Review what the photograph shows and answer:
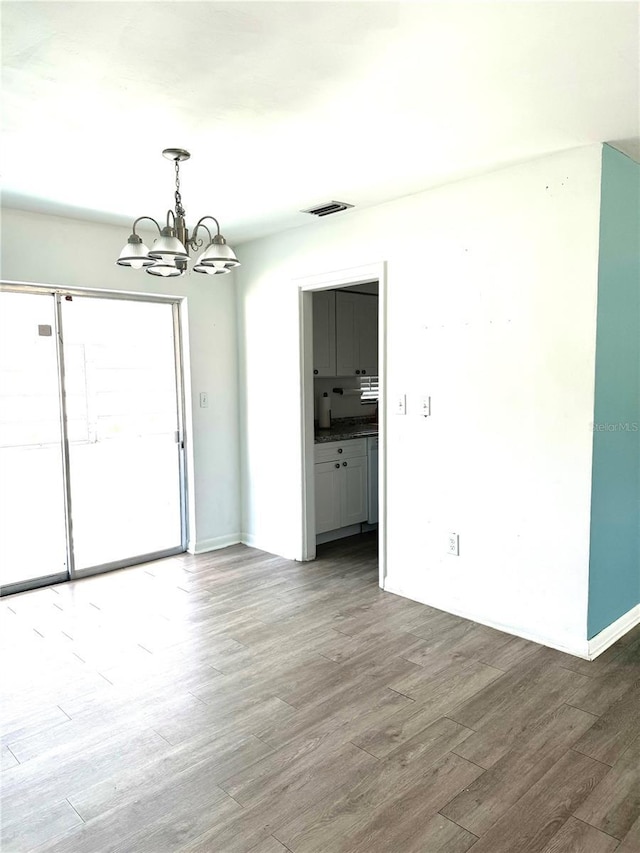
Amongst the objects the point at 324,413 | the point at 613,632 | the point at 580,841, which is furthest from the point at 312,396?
the point at 580,841

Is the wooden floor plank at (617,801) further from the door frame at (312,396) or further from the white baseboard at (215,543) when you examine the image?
the white baseboard at (215,543)

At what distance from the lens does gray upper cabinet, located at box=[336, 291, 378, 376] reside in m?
5.64

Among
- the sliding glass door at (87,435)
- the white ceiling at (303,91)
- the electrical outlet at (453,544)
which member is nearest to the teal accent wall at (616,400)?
the white ceiling at (303,91)

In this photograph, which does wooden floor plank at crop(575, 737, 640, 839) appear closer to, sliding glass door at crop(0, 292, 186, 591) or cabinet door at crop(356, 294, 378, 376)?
sliding glass door at crop(0, 292, 186, 591)

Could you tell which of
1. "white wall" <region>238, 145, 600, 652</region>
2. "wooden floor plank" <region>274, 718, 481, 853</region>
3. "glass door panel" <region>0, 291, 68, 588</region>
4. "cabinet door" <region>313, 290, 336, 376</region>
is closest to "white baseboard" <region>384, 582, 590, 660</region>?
"white wall" <region>238, 145, 600, 652</region>

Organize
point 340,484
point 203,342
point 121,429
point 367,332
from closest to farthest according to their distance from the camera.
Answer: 1. point 121,429
2. point 203,342
3. point 340,484
4. point 367,332

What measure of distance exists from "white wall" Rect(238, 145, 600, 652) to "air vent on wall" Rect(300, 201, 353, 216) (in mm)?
133

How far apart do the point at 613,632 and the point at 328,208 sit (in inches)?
121

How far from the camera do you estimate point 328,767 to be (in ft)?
7.36

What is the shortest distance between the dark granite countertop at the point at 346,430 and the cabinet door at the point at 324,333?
21.7 inches

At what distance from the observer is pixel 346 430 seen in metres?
5.58

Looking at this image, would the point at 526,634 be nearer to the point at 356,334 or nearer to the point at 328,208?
the point at 328,208

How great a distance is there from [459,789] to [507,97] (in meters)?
2.65

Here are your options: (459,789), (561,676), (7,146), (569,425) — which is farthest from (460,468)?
(7,146)
